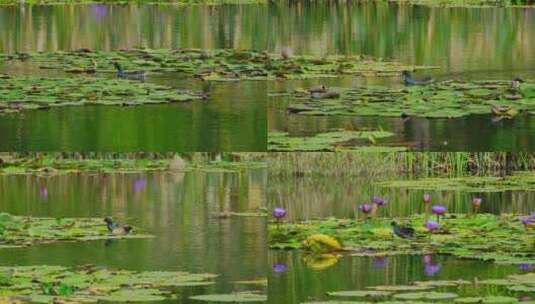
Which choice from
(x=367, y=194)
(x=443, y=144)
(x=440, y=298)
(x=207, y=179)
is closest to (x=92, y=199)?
(x=207, y=179)

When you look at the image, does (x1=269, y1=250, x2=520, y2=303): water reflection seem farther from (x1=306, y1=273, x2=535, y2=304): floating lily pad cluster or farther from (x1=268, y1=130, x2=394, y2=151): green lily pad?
(x1=268, y1=130, x2=394, y2=151): green lily pad

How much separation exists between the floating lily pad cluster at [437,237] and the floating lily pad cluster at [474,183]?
0.64 metres

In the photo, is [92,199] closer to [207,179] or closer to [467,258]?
[207,179]

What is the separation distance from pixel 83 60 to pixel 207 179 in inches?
43.2

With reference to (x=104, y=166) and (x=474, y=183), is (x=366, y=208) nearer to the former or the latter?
(x=474, y=183)

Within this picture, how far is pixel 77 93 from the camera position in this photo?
987cm

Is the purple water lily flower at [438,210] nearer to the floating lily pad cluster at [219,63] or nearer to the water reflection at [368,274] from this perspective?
the water reflection at [368,274]

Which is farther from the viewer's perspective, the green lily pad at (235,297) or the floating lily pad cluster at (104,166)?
the floating lily pad cluster at (104,166)

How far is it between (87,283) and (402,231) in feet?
6.27

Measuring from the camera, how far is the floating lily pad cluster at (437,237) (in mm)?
8773

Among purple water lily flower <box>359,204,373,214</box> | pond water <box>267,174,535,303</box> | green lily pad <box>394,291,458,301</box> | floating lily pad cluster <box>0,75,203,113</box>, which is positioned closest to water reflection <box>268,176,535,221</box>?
pond water <box>267,174,535,303</box>

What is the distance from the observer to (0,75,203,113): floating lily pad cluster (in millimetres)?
9688

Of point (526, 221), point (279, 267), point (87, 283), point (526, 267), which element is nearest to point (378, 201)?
point (526, 221)

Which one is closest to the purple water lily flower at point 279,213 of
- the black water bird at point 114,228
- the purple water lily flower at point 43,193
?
the black water bird at point 114,228
